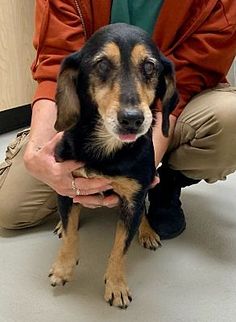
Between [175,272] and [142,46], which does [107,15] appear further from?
[175,272]

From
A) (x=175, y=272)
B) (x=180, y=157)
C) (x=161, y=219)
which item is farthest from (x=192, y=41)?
(x=175, y=272)

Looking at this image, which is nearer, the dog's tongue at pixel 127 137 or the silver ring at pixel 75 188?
the dog's tongue at pixel 127 137

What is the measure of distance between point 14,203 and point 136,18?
65cm

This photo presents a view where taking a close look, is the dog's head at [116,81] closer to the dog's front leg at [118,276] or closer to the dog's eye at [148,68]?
the dog's eye at [148,68]

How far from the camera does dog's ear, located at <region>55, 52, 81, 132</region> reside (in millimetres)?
1063

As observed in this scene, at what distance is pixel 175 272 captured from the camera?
133 cm

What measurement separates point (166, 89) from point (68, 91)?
23 cm

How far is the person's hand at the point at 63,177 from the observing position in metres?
1.19

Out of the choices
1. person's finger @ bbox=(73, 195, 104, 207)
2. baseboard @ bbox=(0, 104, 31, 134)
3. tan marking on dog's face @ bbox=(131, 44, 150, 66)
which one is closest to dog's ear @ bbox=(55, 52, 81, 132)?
tan marking on dog's face @ bbox=(131, 44, 150, 66)

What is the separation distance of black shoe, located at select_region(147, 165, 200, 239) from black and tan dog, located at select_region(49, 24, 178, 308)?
0.98 feet

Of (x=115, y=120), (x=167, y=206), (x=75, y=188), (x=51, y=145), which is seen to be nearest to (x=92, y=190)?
(x=75, y=188)

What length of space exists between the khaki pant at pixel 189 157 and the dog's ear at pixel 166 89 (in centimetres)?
22

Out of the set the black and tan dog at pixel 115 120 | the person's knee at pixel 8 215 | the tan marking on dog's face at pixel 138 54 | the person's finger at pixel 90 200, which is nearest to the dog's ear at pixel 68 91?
the black and tan dog at pixel 115 120

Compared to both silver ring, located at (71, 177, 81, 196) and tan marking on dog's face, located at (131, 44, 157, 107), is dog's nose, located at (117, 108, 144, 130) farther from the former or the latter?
silver ring, located at (71, 177, 81, 196)
